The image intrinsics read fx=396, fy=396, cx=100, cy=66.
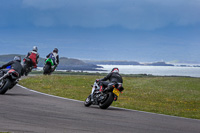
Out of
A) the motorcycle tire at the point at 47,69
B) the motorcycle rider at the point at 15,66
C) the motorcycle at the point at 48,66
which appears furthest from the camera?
the motorcycle tire at the point at 47,69

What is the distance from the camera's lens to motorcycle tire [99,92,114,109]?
1617 cm

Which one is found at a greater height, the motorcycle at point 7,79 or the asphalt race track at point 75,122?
the motorcycle at point 7,79

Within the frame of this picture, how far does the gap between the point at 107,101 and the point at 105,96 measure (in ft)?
0.92

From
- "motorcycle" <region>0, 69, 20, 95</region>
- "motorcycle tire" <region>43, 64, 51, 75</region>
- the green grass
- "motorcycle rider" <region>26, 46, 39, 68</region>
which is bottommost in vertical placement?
the green grass

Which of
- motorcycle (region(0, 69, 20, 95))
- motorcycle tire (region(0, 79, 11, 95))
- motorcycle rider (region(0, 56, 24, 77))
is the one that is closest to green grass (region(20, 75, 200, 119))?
motorcycle rider (region(0, 56, 24, 77))

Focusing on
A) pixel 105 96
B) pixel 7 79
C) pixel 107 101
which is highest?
pixel 7 79

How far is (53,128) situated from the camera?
10.8m

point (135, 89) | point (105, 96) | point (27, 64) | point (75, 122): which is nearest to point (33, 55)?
point (27, 64)

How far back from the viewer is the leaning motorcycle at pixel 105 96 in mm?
16172

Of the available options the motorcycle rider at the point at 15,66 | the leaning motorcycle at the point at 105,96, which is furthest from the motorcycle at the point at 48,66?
the leaning motorcycle at the point at 105,96

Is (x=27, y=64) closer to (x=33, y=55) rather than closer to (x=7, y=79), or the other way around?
(x=33, y=55)

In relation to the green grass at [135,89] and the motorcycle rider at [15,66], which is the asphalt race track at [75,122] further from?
the green grass at [135,89]

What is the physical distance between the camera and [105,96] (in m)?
16.5

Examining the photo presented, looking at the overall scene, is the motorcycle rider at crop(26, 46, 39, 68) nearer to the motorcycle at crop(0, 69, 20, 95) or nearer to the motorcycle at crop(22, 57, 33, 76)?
the motorcycle at crop(22, 57, 33, 76)
